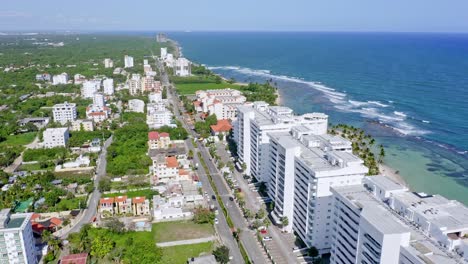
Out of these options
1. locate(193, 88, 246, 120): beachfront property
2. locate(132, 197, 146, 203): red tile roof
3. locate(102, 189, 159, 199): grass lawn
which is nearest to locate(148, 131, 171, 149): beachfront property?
locate(102, 189, 159, 199): grass lawn

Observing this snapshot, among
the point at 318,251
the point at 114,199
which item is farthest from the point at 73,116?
the point at 318,251

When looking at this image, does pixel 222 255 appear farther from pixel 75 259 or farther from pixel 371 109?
pixel 371 109

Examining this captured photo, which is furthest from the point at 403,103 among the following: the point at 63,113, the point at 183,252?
the point at 63,113

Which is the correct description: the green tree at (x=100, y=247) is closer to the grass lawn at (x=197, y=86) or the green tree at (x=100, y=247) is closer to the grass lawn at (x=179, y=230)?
the grass lawn at (x=179, y=230)

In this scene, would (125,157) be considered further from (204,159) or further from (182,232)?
(182,232)

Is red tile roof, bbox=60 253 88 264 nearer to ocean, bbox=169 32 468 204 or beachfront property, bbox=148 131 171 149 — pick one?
Result: beachfront property, bbox=148 131 171 149
